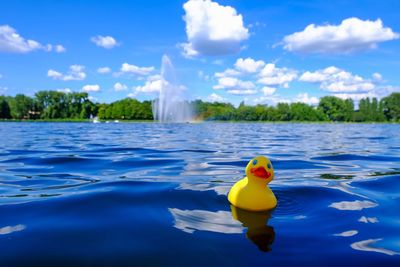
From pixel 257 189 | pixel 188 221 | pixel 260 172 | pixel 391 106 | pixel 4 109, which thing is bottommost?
pixel 188 221

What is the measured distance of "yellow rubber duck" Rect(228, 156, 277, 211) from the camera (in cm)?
446

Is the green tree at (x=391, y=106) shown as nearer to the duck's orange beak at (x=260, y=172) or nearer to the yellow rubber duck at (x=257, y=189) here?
the yellow rubber duck at (x=257, y=189)

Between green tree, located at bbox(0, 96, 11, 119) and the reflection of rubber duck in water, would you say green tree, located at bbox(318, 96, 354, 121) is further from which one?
the reflection of rubber duck in water

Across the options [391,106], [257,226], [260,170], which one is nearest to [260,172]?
[260,170]

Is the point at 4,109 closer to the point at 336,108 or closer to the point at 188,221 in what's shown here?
the point at 336,108

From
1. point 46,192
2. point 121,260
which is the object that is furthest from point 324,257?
point 46,192

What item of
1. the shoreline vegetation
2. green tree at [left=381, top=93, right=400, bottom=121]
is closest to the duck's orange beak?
the shoreline vegetation

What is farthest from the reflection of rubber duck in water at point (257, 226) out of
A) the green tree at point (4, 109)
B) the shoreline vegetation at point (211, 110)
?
the green tree at point (4, 109)

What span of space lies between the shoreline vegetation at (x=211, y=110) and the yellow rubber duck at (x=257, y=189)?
108 m

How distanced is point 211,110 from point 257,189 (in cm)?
11791

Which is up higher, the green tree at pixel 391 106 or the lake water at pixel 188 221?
the green tree at pixel 391 106

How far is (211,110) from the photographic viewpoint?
122125 mm

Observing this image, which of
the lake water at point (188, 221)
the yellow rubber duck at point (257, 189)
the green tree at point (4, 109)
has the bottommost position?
the lake water at point (188, 221)

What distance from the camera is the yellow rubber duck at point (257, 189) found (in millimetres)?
4457
